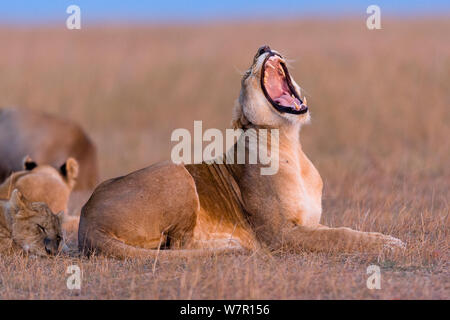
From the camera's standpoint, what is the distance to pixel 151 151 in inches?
551

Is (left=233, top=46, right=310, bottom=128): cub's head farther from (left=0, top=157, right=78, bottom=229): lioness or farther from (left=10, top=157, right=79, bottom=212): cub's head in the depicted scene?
(left=10, top=157, right=79, bottom=212): cub's head

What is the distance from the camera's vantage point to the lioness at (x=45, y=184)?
8086 millimetres

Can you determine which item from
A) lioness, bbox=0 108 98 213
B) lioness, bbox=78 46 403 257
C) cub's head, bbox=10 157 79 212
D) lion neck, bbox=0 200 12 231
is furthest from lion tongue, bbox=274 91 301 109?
lioness, bbox=0 108 98 213

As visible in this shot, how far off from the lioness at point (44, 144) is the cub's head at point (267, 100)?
192 inches

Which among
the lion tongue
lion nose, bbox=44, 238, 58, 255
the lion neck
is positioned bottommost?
lion nose, bbox=44, 238, 58, 255

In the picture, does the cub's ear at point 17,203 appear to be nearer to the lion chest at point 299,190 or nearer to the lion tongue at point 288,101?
the lion chest at point 299,190

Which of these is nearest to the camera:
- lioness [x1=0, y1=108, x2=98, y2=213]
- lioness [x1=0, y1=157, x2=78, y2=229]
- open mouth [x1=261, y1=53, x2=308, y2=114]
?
open mouth [x1=261, y1=53, x2=308, y2=114]

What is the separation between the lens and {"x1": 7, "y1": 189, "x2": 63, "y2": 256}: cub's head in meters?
6.33

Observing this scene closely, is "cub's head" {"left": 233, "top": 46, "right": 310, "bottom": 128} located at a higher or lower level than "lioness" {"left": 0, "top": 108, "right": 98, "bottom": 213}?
higher

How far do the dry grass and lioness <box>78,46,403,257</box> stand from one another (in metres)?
0.19

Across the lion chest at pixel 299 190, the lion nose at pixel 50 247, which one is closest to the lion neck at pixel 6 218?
the lion nose at pixel 50 247

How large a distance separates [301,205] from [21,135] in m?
6.23
